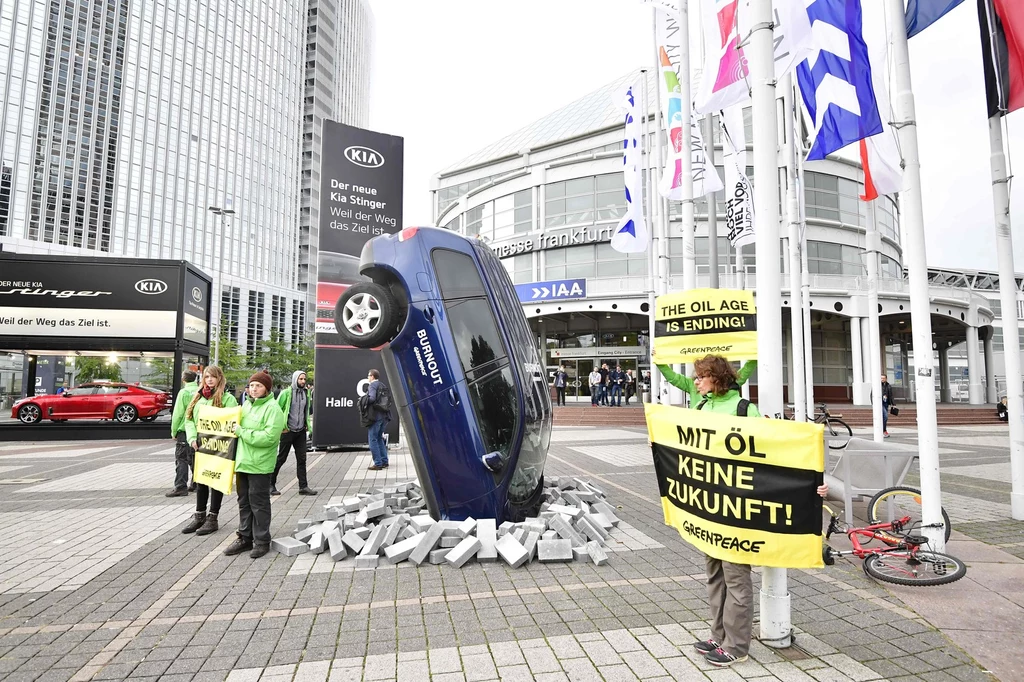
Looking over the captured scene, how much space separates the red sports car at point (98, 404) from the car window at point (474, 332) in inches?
650

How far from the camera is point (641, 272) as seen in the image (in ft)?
98.3

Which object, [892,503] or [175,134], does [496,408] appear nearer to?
[892,503]

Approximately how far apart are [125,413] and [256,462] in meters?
16.8

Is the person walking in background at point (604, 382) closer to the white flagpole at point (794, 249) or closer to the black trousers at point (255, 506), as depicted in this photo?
the white flagpole at point (794, 249)

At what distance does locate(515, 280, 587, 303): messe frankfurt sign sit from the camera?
89.1ft

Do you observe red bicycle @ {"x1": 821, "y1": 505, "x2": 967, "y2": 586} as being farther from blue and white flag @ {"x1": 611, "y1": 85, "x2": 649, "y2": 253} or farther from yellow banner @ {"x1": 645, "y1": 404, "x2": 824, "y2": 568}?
blue and white flag @ {"x1": 611, "y1": 85, "x2": 649, "y2": 253}

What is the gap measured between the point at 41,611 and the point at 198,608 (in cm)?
108

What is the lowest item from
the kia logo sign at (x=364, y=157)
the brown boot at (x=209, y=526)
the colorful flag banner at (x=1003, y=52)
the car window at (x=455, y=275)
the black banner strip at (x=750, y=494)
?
the brown boot at (x=209, y=526)

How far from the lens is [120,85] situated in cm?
7150

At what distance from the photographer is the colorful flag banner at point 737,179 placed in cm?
1119

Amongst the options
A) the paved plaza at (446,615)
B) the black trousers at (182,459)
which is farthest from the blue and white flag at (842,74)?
the black trousers at (182,459)

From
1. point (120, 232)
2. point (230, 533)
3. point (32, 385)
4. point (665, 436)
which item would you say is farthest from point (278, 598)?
point (120, 232)

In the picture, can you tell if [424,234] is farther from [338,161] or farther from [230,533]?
[338,161]

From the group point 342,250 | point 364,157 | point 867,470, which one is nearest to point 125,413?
point 342,250
